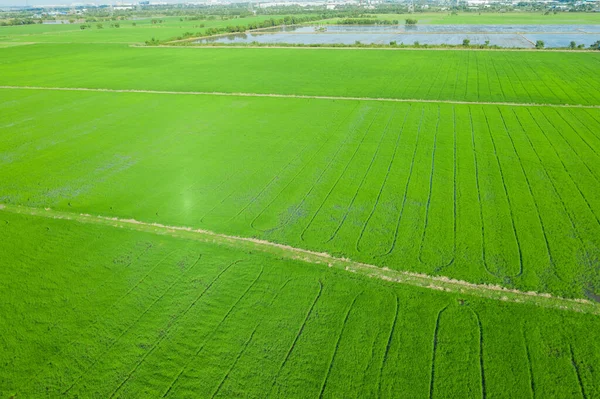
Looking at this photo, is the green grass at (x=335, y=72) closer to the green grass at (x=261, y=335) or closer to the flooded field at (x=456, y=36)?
the flooded field at (x=456, y=36)

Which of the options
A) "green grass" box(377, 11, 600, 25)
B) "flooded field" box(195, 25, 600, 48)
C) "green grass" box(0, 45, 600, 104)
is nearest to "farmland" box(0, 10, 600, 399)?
"green grass" box(0, 45, 600, 104)

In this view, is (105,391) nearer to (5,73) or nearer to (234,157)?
(234,157)

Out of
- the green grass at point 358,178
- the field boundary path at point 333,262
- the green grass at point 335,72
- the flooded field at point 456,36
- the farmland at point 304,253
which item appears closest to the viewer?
the farmland at point 304,253

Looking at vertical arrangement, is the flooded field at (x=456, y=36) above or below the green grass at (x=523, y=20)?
below

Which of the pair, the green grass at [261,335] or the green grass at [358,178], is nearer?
the green grass at [261,335]

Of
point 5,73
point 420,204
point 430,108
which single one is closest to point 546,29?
point 430,108

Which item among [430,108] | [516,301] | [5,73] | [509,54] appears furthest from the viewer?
[509,54]

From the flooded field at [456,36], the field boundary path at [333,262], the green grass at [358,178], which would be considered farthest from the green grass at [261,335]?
the flooded field at [456,36]
